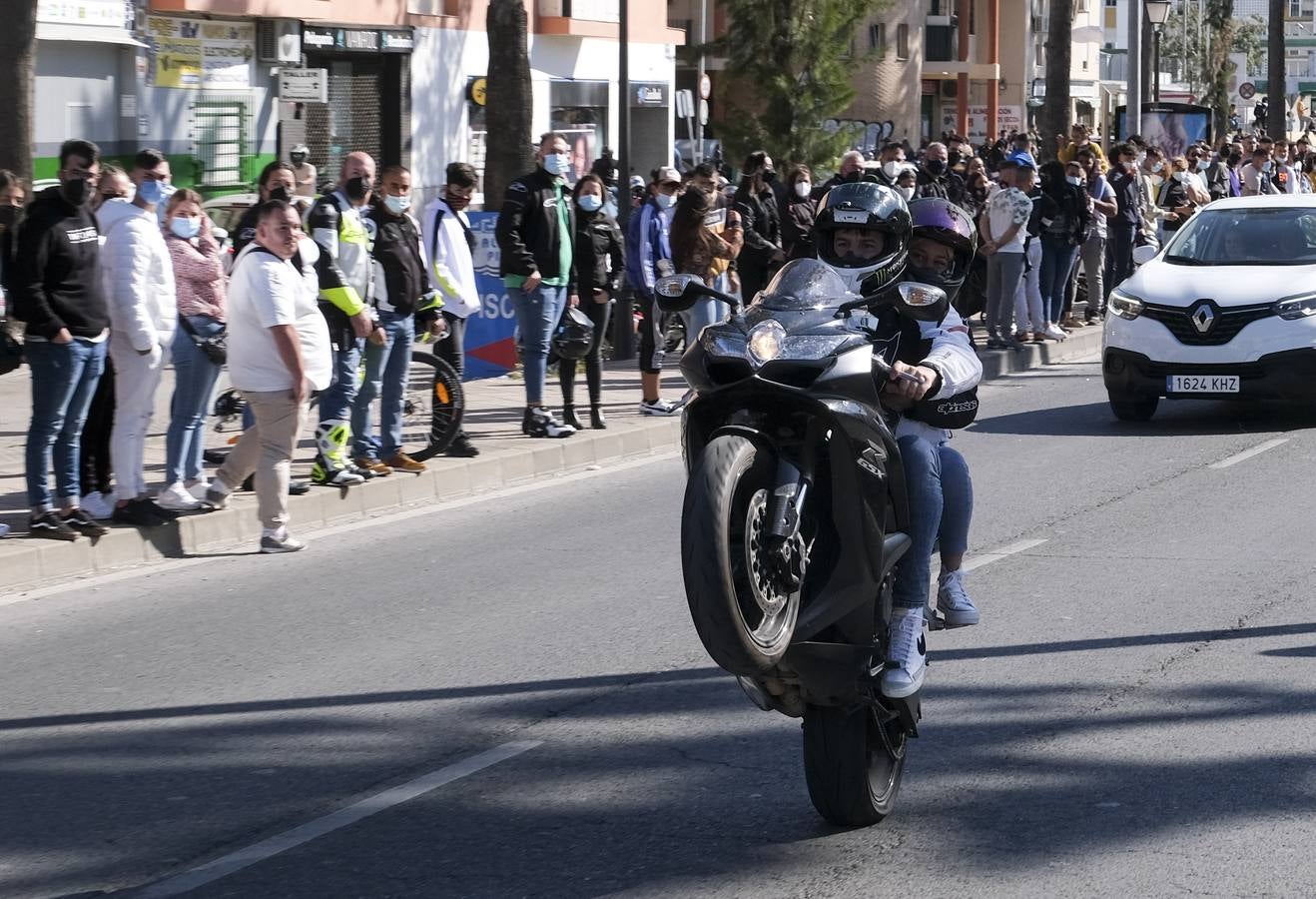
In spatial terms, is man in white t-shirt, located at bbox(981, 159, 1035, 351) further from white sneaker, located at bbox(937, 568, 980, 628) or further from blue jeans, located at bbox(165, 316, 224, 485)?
white sneaker, located at bbox(937, 568, 980, 628)

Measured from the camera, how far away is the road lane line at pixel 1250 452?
43.3ft

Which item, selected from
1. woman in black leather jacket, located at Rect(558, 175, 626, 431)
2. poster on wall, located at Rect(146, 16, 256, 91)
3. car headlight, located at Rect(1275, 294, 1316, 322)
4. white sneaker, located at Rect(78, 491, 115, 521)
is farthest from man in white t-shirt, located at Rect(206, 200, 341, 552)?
poster on wall, located at Rect(146, 16, 256, 91)

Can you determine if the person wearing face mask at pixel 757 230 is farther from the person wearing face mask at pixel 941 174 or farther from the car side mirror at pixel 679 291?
the car side mirror at pixel 679 291

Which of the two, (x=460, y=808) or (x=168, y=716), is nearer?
(x=460, y=808)

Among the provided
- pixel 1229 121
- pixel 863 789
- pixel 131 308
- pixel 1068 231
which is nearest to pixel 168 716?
pixel 863 789

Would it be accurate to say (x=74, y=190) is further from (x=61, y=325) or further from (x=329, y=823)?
(x=329, y=823)

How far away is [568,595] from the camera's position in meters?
9.12

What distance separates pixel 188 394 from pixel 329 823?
18.4 ft

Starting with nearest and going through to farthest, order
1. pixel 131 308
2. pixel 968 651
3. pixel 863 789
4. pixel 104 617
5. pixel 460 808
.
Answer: pixel 863 789, pixel 460 808, pixel 968 651, pixel 104 617, pixel 131 308

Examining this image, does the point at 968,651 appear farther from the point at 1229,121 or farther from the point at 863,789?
the point at 1229,121

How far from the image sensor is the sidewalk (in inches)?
386

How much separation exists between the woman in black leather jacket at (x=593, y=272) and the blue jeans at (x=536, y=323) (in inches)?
11.2

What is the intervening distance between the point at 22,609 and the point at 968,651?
4.19 m

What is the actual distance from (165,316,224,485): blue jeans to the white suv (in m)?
7.35
